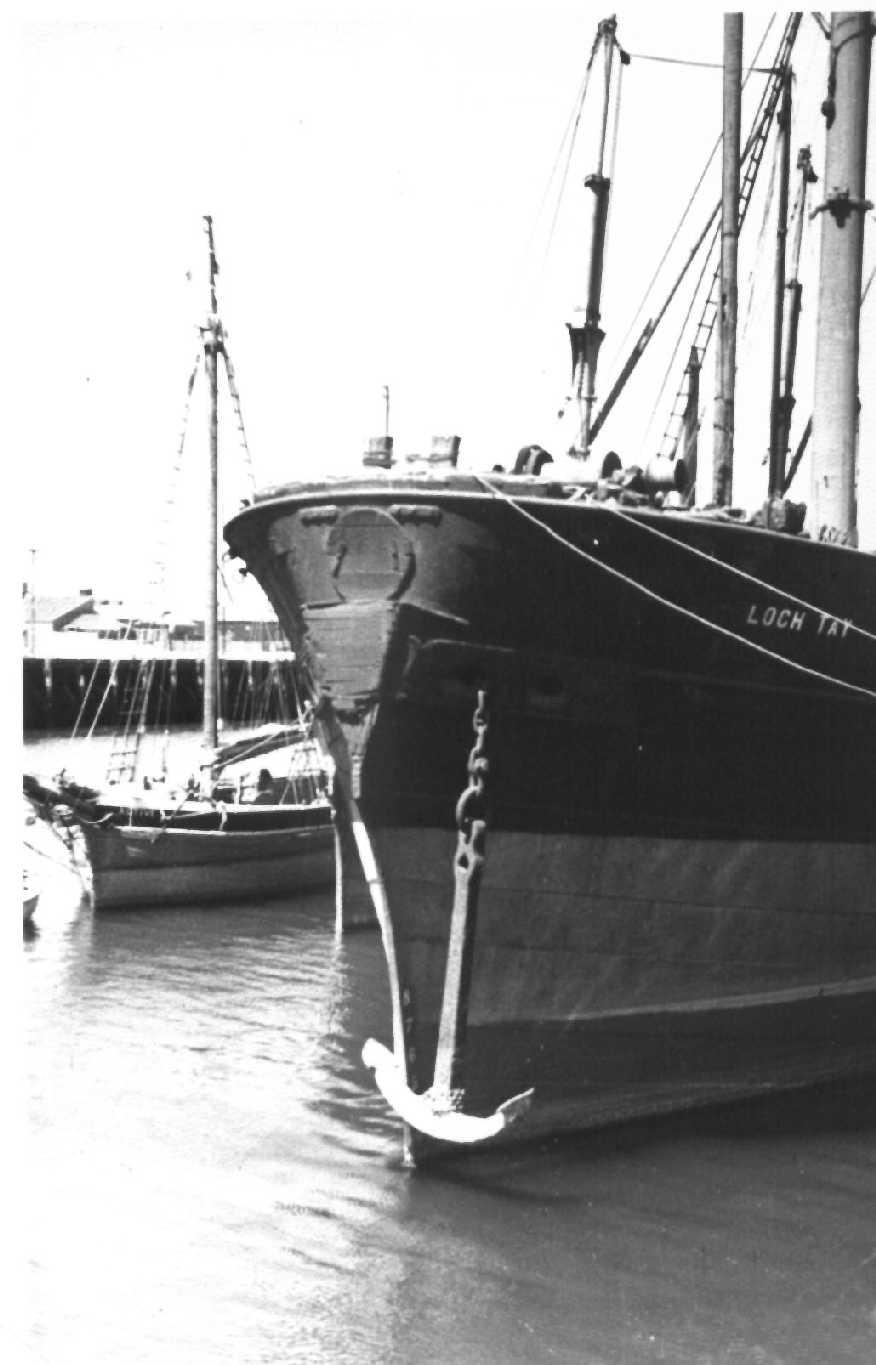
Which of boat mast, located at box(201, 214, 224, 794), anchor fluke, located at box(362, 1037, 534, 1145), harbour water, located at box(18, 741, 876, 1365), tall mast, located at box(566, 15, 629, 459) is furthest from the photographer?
boat mast, located at box(201, 214, 224, 794)

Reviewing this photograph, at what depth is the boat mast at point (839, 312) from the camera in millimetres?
10367

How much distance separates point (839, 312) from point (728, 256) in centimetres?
109

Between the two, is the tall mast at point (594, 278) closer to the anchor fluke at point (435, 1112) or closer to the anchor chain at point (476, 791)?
the anchor chain at point (476, 791)

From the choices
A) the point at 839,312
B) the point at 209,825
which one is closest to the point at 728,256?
the point at 839,312

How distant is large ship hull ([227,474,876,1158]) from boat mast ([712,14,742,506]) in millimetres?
2609

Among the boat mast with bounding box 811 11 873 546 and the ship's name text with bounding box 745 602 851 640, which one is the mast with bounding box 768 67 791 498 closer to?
the boat mast with bounding box 811 11 873 546

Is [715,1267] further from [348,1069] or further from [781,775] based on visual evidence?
[348,1069]

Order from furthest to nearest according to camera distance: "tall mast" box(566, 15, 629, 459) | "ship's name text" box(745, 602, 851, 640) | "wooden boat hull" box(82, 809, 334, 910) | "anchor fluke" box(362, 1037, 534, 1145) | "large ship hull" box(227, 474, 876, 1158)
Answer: "wooden boat hull" box(82, 809, 334, 910)
"tall mast" box(566, 15, 629, 459)
"ship's name text" box(745, 602, 851, 640)
"large ship hull" box(227, 474, 876, 1158)
"anchor fluke" box(362, 1037, 534, 1145)

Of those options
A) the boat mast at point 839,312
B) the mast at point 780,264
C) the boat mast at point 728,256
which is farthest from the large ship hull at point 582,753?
the mast at point 780,264

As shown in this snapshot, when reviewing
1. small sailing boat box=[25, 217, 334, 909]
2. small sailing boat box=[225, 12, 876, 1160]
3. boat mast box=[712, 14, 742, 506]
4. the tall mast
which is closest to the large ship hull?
small sailing boat box=[225, 12, 876, 1160]

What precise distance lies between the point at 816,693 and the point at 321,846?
1099cm

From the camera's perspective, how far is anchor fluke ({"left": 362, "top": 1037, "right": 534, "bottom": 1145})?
695 cm

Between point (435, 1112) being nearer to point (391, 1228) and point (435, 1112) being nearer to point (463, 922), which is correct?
point (391, 1228)

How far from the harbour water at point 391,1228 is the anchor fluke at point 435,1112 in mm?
370
